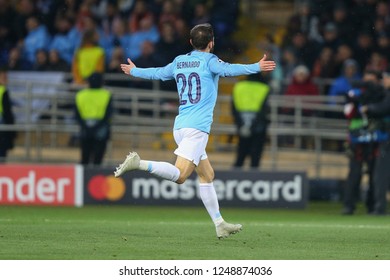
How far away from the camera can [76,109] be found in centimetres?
2144

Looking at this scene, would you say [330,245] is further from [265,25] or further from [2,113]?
[265,25]

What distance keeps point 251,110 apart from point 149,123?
8.85 feet

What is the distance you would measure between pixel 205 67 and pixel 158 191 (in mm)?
7285

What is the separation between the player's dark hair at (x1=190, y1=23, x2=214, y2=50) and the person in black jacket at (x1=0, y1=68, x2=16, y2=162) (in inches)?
343

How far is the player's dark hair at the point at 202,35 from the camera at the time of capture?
13078 millimetres

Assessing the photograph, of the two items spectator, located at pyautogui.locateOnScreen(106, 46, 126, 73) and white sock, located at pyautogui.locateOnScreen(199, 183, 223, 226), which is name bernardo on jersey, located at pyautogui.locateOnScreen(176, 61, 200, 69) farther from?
spectator, located at pyautogui.locateOnScreen(106, 46, 126, 73)

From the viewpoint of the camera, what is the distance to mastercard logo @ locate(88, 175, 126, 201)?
2030 centimetres

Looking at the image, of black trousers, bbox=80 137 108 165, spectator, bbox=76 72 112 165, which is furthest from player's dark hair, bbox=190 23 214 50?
black trousers, bbox=80 137 108 165

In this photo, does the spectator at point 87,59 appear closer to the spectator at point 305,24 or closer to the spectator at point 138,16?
the spectator at point 138,16

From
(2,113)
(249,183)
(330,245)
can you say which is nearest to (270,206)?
(249,183)

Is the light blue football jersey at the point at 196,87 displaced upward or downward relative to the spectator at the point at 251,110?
upward

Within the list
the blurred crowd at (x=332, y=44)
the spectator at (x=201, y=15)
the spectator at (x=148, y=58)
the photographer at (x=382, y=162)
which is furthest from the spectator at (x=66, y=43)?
the photographer at (x=382, y=162)

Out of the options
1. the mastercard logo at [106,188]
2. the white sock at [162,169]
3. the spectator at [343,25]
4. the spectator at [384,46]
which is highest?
the spectator at [343,25]

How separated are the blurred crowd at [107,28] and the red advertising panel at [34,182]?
436 cm
